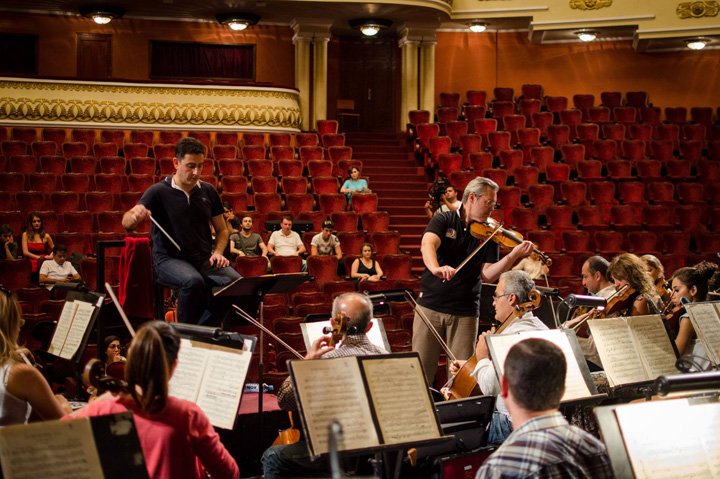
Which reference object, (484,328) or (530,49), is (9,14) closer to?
(530,49)

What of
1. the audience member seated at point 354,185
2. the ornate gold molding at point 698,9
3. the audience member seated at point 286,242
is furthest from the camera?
the ornate gold molding at point 698,9

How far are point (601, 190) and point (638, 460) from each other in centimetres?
778

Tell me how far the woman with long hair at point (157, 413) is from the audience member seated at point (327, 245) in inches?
216

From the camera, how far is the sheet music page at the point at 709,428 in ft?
6.37

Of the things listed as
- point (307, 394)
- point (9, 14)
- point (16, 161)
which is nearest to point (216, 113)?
point (16, 161)

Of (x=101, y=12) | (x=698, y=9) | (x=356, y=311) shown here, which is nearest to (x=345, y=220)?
(x=356, y=311)

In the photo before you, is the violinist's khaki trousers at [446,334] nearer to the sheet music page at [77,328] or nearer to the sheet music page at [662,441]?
the sheet music page at [77,328]

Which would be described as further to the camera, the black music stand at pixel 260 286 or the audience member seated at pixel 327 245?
the audience member seated at pixel 327 245

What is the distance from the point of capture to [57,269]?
6.85 metres

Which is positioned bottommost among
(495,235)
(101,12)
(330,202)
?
Result: (495,235)

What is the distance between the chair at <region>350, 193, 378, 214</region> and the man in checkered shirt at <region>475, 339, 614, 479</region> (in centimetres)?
685

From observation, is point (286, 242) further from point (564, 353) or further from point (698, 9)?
point (698, 9)

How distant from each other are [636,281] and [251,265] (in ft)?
12.8

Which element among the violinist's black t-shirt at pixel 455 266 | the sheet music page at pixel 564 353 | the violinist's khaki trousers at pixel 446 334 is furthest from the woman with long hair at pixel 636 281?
the sheet music page at pixel 564 353
